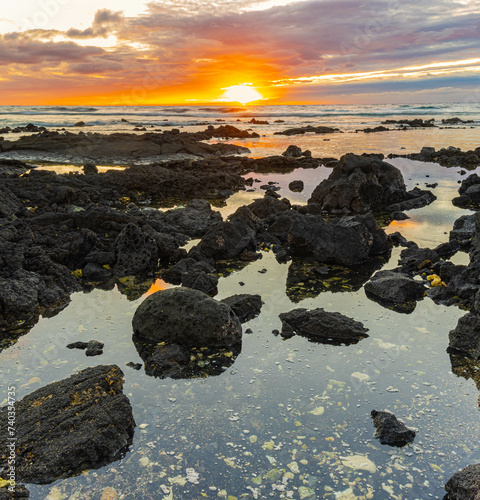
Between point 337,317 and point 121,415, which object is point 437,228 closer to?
point 337,317

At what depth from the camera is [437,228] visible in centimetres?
1521

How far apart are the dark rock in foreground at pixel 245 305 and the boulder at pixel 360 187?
35.8 ft

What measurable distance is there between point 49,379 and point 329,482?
14.8 feet

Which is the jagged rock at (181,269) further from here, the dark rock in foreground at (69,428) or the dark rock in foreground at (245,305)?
the dark rock in foreground at (69,428)

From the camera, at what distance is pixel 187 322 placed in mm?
7520

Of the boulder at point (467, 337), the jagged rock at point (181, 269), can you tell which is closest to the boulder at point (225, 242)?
the jagged rock at point (181, 269)

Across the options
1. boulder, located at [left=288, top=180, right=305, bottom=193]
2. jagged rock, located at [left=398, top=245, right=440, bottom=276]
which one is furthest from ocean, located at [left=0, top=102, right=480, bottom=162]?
jagged rock, located at [left=398, top=245, right=440, bottom=276]

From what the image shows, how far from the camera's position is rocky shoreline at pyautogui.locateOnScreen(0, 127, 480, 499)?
5523mm

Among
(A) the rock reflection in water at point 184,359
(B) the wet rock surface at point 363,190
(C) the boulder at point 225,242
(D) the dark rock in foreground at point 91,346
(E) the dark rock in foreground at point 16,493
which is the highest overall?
(B) the wet rock surface at point 363,190

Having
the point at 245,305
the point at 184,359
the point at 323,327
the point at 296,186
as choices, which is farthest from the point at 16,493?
the point at 296,186

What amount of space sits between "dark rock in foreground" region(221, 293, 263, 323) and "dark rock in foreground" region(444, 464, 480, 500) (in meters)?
4.67

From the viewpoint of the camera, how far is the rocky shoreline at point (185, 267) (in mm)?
5523

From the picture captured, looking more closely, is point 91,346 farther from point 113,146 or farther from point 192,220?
point 113,146

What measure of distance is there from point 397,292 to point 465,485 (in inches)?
209
